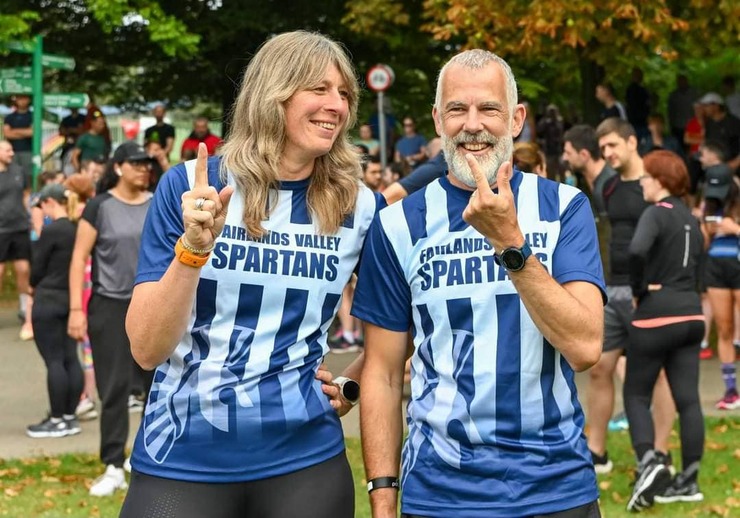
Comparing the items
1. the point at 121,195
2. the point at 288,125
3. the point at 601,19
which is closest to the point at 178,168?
the point at 288,125

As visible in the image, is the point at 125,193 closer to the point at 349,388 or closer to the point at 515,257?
the point at 349,388

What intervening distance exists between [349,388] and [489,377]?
55cm

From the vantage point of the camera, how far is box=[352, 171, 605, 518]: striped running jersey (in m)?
3.64

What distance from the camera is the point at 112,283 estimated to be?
29.2ft

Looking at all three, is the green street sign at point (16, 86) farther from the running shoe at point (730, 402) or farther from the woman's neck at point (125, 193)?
the running shoe at point (730, 402)

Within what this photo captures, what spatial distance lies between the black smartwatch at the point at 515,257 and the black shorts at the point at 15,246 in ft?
43.4

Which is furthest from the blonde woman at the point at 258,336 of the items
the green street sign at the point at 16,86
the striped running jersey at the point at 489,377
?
the green street sign at the point at 16,86

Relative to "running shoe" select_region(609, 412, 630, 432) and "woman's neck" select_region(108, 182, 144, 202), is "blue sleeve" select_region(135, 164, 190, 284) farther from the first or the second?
"running shoe" select_region(609, 412, 630, 432)

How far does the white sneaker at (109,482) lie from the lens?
8578 mm

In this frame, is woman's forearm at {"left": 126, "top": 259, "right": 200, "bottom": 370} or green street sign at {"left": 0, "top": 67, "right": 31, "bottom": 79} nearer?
woman's forearm at {"left": 126, "top": 259, "right": 200, "bottom": 370}

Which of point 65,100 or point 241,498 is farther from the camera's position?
point 65,100

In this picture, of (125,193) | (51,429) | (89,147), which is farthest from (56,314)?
(89,147)

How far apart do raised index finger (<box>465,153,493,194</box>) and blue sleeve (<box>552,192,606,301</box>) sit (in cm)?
30

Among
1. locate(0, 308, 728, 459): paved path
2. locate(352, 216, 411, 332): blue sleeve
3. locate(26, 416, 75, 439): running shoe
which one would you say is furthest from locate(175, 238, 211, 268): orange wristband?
locate(26, 416, 75, 439): running shoe
